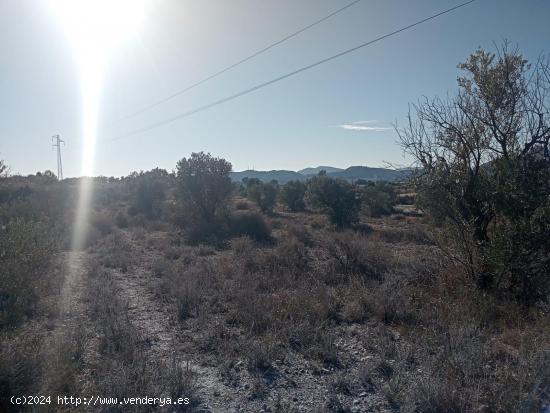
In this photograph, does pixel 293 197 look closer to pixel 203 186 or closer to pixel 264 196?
pixel 264 196

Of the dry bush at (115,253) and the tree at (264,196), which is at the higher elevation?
the tree at (264,196)

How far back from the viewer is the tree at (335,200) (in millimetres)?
30234

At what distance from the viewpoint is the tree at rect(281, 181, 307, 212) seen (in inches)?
1703

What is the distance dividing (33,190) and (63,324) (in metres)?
35.7

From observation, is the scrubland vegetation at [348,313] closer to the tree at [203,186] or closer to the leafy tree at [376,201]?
the tree at [203,186]

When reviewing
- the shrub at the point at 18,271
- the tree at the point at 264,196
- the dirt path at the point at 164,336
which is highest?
the tree at the point at 264,196

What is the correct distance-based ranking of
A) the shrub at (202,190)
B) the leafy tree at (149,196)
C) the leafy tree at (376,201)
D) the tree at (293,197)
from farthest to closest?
1. the tree at (293,197)
2. the leafy tree at (376,201)
3. the leafy tree at (149,196)
4. the shrub at (202,190)

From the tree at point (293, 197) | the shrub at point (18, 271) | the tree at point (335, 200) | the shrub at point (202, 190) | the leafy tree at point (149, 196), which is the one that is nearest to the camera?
the shrub at point (18, 271)

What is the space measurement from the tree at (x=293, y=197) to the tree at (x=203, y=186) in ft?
49.0

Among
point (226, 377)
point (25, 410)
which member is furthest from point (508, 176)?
point (25, 410)

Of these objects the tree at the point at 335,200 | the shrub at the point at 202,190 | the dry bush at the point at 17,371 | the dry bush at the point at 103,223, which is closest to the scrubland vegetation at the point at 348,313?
the dry bush at the point at 17,371

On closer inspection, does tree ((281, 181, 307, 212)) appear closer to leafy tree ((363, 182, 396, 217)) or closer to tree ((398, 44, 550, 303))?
leafy tree ((363, 182, 396, 217))

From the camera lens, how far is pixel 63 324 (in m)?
8.18

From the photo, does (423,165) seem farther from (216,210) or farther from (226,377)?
(216,210)
